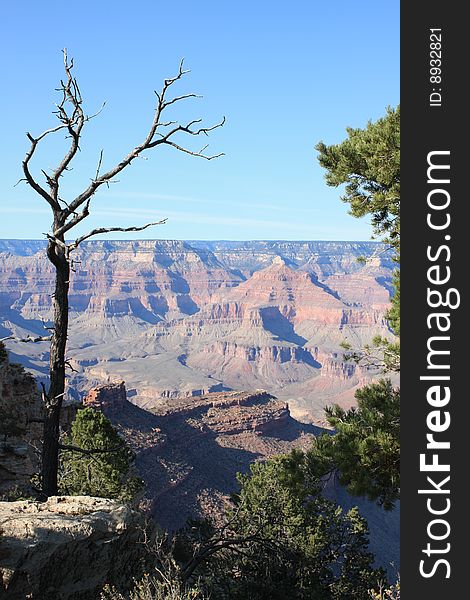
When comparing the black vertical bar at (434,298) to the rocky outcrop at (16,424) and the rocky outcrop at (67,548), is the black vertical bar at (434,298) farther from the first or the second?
the rocky outcrop at (16,424)

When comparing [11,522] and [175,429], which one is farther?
[175,429]

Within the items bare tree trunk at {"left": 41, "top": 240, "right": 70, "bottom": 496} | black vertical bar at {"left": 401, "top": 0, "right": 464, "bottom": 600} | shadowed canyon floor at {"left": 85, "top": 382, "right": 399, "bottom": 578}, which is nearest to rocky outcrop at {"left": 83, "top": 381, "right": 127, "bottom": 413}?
shadowed canyon floor at {"left": 85, "top": 382, "right": 399, "bottom": 578}

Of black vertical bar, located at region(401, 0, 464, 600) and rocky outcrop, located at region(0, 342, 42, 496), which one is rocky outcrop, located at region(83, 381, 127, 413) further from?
black vertical bar, located at region(401, 0, 464, 600)

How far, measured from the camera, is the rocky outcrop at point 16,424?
40.2ft

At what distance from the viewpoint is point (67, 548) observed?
8.03 m

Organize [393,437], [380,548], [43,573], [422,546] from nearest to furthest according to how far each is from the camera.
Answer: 1. [422,546]
2. [43,573]
3. [393,437]
4. [380,548]

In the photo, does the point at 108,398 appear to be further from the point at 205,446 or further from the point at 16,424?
the point at 16,424

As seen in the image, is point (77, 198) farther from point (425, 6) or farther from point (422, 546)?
point (422, 546)

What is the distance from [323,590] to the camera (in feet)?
54.1

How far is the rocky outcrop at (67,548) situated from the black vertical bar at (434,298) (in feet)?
15.7

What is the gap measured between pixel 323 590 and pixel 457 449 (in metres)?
13.1

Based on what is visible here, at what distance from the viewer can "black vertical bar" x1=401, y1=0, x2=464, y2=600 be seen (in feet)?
17.6

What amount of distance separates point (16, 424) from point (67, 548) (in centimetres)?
Result: 633

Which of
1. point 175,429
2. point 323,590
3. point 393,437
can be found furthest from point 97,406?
point 393,437
